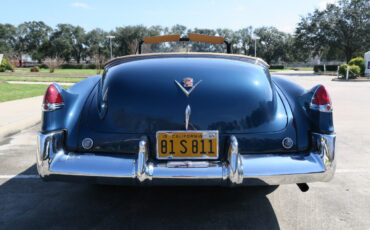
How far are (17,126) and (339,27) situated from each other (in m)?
Result: 42.6

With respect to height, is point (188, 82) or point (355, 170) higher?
point (188, 82)

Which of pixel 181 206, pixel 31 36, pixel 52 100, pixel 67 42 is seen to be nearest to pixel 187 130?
pixel 181 206

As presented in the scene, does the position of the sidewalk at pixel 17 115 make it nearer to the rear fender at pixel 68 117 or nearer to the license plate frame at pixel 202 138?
the rear fender at pixel 68 117

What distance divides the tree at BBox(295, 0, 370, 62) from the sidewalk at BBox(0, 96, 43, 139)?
39969 mm

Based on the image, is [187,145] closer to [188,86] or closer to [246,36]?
[188,86]

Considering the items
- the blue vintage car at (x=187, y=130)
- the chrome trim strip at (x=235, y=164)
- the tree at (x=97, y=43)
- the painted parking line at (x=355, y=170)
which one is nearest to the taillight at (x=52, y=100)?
the blue vintage car at (x=187, y=130)

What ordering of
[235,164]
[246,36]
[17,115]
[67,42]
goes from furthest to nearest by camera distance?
[67,42]
[246,36]
[17,115]
[235,164]

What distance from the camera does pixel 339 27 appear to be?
41094 mm

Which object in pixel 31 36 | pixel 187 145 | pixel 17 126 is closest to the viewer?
pixel 187 145

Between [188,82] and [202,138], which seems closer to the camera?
[202,138]

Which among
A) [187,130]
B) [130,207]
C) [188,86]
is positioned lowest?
[130,207]

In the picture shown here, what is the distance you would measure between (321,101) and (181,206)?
1.49 meters

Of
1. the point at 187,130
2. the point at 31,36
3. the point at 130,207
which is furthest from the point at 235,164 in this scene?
the point at 31,36

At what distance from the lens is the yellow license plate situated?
2485 mm
